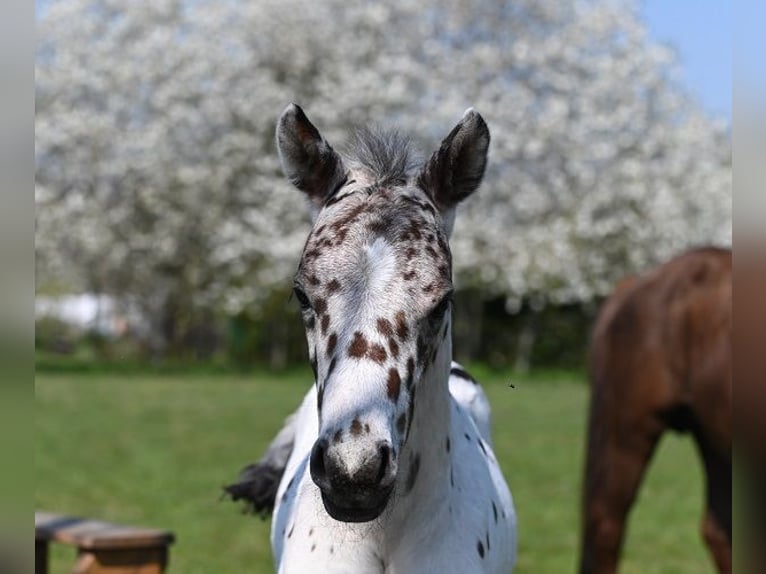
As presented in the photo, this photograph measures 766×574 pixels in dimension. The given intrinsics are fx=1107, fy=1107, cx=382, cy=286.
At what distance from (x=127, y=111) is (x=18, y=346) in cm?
2814

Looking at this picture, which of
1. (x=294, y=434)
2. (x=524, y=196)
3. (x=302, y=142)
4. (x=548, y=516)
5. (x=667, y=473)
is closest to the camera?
(x=302, y=142)

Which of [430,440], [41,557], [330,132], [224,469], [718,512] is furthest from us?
[330,132]

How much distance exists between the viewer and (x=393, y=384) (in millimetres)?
2439

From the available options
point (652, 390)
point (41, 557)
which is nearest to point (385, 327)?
point (652, 390)

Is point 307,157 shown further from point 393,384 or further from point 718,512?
point 718,512

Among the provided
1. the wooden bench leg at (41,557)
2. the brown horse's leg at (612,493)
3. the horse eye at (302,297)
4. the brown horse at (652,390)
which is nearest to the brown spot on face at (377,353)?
the horse eye at (302,297)

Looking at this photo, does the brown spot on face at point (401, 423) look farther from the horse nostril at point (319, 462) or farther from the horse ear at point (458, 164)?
the horse ear at point (458, 164)

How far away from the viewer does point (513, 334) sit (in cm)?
2911

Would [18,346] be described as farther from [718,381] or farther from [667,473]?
[667,473]

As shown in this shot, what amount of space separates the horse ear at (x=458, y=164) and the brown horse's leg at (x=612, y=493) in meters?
3.35

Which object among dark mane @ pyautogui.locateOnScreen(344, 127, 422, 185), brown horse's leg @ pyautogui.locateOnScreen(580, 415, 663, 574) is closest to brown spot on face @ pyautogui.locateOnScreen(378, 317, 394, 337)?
dark mane @ pyautogui.locateOnScreen(344, 127, 422, 185)

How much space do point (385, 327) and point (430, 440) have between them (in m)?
0.56

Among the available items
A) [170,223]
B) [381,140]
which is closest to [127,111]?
[170,223]

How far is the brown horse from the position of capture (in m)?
5.80
